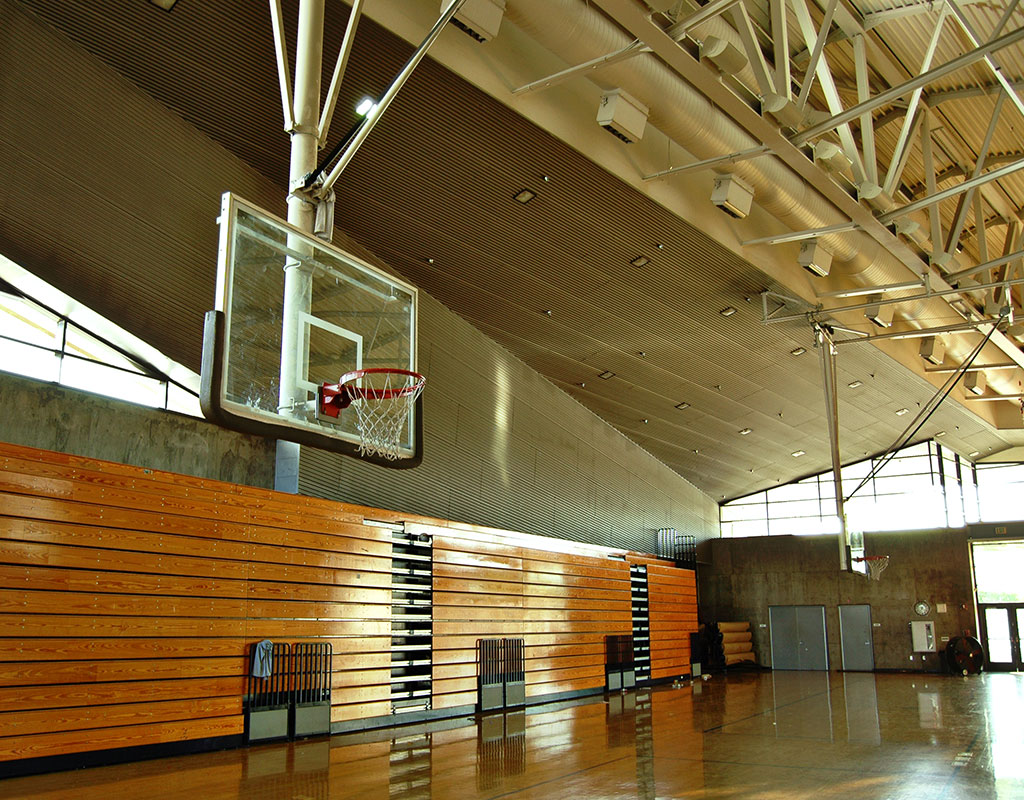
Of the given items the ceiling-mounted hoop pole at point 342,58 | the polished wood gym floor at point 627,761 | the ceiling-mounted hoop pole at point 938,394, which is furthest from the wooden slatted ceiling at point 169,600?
the ceiling-mounted hoop pole at point 938,394

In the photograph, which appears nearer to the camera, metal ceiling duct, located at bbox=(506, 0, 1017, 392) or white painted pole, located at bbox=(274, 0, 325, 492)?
white painted pole, located at bbox=(274, 0, 325, 492)

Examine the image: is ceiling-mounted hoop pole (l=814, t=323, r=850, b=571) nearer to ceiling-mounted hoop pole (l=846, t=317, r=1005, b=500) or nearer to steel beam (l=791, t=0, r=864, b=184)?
ceiling-mounted hoop pole (l=846, t=317, r=1005, b=500)

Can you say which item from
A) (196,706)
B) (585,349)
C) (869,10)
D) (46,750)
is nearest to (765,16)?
(869,10)

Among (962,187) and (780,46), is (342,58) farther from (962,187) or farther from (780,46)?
(962,187)

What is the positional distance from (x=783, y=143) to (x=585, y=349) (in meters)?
6.06

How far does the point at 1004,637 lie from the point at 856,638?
3829mm

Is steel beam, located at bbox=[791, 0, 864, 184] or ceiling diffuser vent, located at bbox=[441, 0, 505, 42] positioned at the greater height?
steel beam, located at bbox=[791, 0, 864, 184]

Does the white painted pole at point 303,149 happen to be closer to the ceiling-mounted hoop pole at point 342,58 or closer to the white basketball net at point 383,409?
the ceiling-mounted hoop pole at point 342,58

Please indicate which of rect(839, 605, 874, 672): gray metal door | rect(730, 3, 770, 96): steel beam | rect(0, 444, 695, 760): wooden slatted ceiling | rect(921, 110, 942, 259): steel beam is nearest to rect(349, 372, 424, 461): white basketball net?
rect(0, 444, 695, 760): wooden slatted ceiling

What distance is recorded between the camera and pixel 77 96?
7938 mm

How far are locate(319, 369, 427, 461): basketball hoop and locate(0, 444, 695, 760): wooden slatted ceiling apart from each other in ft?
9.33

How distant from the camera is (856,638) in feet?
77.4

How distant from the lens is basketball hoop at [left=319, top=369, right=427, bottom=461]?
20.8 ft

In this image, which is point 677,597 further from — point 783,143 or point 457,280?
point 783,143
